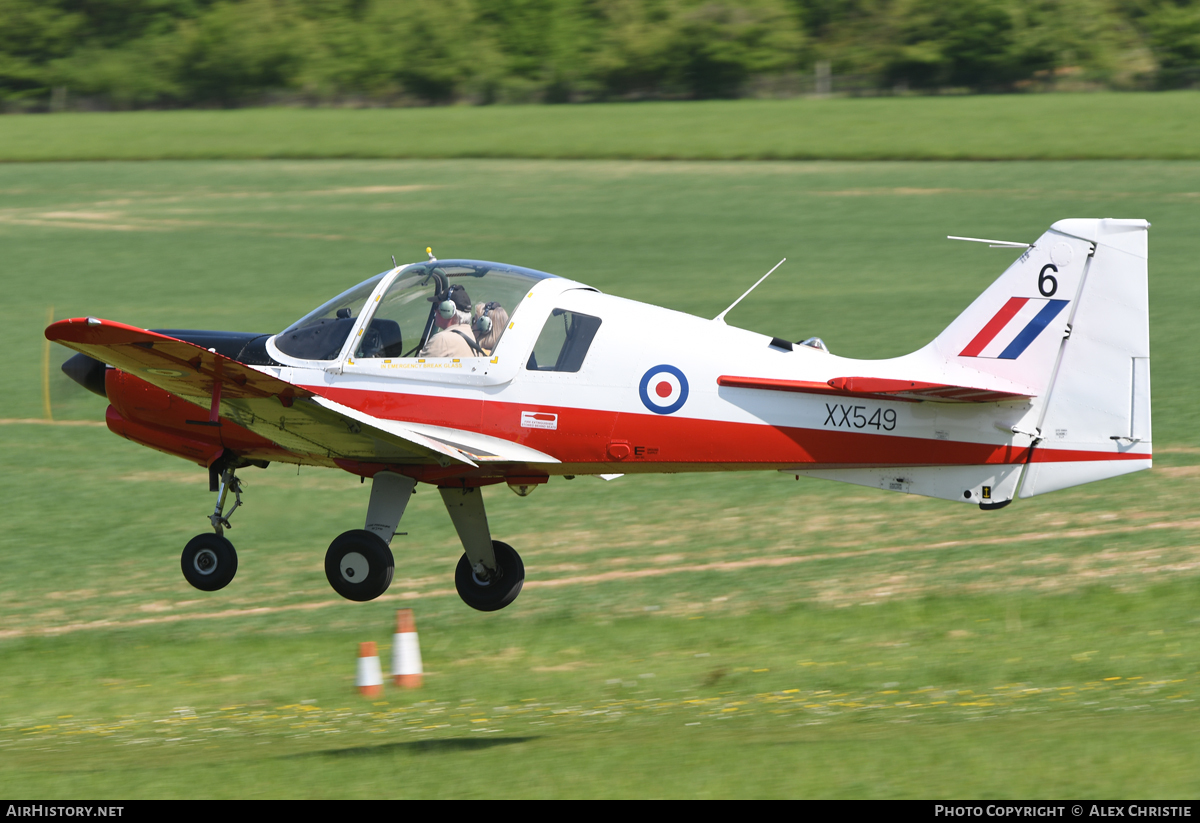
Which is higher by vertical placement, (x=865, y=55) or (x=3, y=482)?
(x=865, y=55)

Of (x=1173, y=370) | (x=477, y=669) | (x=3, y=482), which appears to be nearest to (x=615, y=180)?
(x=1173, y=370)

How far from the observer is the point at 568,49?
84.4 m

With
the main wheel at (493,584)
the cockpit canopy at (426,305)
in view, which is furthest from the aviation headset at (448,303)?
the main wheel at (493,584)

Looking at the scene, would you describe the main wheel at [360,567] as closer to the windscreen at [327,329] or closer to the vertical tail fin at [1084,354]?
the windscreen at [327,329]

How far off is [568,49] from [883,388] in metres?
75.1

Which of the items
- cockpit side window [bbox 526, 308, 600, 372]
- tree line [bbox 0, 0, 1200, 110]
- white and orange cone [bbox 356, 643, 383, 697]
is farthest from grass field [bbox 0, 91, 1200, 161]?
cockpit side window [bbox 526, 308, 600, 372]

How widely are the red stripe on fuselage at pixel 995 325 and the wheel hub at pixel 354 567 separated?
214 inches

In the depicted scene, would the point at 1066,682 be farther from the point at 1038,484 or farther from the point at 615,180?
the point at 615,180

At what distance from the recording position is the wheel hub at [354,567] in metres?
13.0

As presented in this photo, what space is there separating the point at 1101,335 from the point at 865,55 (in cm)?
7041

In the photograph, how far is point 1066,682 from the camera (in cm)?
1559

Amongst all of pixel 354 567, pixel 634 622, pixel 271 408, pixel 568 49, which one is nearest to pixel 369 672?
pixel 354 567

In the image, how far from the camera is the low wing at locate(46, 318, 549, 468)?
37.5ft

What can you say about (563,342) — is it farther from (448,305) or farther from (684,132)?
(684,132)
